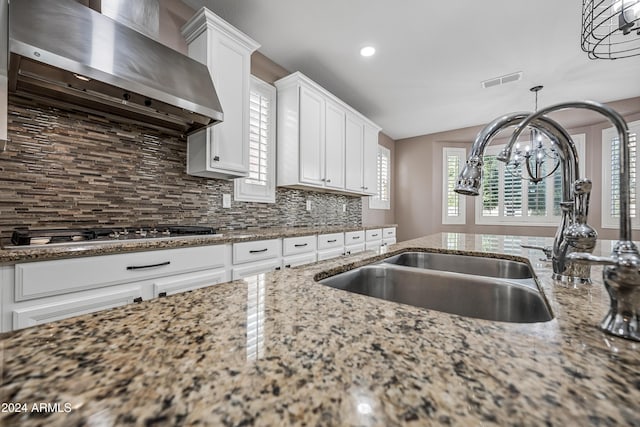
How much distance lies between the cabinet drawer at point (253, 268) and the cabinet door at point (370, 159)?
87.8 inches

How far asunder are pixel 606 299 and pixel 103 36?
2.26 metres

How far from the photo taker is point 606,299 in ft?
2.00

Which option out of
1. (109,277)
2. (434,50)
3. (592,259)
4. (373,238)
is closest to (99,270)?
(109,277)

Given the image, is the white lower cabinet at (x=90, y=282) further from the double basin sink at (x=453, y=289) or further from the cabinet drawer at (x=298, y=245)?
the double basin sink at (x=453, y=289)

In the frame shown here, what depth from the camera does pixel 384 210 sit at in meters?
5.55

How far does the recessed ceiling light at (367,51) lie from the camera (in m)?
2.80

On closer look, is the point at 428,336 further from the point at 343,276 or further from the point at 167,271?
the point at 167,271

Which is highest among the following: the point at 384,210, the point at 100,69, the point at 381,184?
the point at 100,69

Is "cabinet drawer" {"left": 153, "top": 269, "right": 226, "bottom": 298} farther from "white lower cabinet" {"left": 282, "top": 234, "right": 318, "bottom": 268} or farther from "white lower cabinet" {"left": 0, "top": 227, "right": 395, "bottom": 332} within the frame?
"white lower cabinet" {"left": 282, "top": 234, "right": 318, "bottom": 268}

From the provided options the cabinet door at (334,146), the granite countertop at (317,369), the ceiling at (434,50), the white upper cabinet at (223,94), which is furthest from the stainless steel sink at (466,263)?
the ceiling at (434,50)

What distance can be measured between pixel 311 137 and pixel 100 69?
77.2 inches

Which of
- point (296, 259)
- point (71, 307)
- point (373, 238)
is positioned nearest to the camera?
point (71, 307)

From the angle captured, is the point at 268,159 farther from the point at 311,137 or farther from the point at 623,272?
the point at 623,272

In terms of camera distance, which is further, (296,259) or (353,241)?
(353,241)
